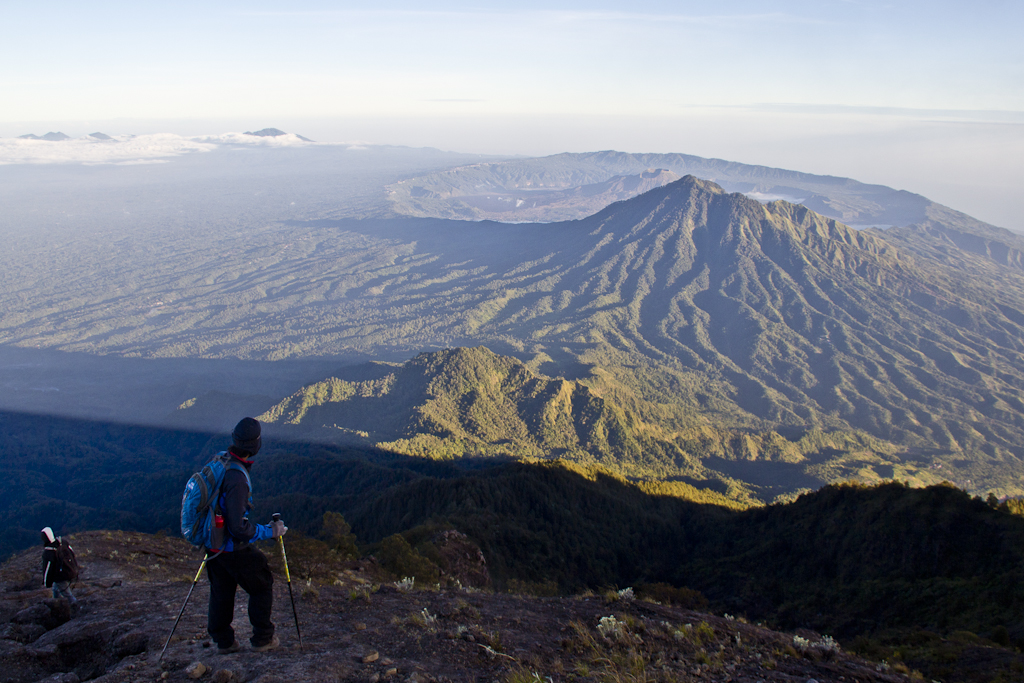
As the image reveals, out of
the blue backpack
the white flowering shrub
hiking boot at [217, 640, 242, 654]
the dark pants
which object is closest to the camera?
the blue backpack

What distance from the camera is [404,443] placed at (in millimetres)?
76750

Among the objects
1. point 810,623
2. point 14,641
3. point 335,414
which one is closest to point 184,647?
point 14,641

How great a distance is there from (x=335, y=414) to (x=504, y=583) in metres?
75.8

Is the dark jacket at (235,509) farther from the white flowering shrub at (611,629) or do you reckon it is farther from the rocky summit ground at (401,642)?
the white flowering shrub at (611,629)

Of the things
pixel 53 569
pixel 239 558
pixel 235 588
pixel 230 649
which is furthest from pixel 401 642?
pixel 53 569

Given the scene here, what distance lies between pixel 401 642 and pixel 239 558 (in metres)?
3.06

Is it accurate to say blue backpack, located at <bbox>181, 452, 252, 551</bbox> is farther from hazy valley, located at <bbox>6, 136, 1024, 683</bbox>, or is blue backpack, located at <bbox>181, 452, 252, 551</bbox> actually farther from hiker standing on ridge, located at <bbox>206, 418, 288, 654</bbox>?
hazy valley, located at <bbox>6, 136, 1024, 683</bbox>

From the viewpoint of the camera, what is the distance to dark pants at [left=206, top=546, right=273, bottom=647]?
784 cm

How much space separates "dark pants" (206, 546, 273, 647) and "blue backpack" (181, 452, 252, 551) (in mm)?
421

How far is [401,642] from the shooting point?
8.89 meters

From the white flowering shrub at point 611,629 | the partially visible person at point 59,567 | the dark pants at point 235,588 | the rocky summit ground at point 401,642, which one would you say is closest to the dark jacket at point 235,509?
the dark pants at point 235,588

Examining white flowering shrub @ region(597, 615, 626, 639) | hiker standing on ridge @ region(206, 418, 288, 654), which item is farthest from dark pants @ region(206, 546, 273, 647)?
white flowering shrub @ region(597, 615, 626, 639)

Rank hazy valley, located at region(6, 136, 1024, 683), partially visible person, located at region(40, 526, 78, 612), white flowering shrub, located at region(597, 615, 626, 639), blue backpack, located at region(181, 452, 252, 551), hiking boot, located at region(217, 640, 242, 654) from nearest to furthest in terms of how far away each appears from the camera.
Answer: blue backpack, located at region(181, 452, 252, 551) < hiking boot, located at region(217, 640, 242, 654) < white flowering shrub, located at region(597, 615, 626, 639) < partially visible person, located at region(40, 526, 78, 612) < hazy valley, located at region(6, 136, 1024, 683)

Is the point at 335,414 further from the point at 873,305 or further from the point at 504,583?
the point at 873,305
